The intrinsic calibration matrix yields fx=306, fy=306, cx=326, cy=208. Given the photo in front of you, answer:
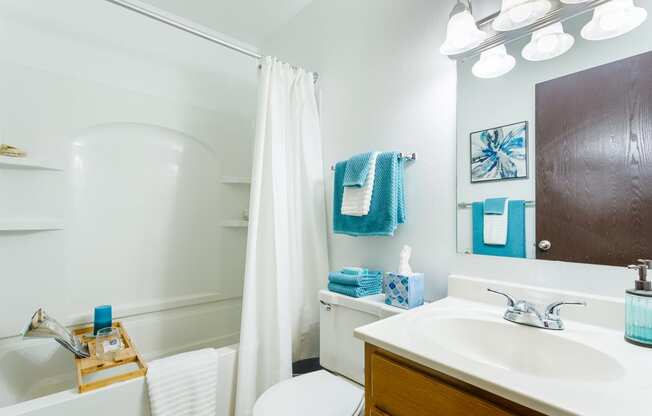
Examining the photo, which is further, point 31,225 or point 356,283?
point 31,225

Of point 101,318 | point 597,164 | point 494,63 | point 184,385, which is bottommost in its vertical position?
point 184,385

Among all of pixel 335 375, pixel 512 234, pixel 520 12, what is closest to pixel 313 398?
pixel 335 375

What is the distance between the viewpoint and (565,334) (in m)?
0.81

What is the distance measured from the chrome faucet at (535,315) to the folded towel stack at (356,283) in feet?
1.88

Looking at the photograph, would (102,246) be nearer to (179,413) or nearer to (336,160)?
(179,413)

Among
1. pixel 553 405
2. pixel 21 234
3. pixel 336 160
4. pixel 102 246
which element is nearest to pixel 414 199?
pixel 336 160

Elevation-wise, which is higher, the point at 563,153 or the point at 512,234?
the point at 563,153

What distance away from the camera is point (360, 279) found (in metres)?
1.36

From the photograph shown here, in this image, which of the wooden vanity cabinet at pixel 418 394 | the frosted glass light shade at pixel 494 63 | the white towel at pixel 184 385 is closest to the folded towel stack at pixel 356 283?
the wooden vanity cabinet at pixel 418 394

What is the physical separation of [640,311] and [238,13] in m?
2.54

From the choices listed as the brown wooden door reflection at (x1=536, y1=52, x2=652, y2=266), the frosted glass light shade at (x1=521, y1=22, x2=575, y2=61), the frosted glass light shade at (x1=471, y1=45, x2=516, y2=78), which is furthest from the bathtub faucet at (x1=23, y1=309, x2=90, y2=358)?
the frosted glass light shade at (x1=521, y1=22, x2=575, y2=61)

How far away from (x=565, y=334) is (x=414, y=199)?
2.37ft

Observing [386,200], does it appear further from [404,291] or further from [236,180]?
[236,180]

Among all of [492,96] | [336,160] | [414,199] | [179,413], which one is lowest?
[179,413]
